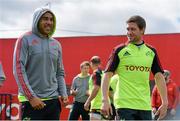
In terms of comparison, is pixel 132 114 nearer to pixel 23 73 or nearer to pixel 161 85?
pixel 161 85

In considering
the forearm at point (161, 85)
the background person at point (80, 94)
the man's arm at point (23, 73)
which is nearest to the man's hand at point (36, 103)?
the man's arm at point (23, 73)

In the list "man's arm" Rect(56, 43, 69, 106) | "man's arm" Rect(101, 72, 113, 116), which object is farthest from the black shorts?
"man's arm" Rect(56, 43, 69, 106)

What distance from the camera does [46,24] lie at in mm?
5863

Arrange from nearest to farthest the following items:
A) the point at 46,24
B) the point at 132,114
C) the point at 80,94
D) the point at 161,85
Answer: the point at 46,24 → the point at 132,114 → the point at 161,85 → the point at 80,94

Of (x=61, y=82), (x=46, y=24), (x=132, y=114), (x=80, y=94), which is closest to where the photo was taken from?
(x=46, y=24)

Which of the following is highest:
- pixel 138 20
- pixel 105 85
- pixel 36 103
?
pixel 138 20

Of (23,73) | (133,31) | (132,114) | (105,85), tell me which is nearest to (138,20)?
(133,31)

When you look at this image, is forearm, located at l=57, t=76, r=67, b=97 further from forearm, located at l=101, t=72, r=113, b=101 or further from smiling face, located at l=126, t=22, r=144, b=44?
smiling face, located at l=126, t=22, r=144, b=44

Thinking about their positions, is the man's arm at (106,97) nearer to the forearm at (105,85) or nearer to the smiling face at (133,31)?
the forearm at (105,85)

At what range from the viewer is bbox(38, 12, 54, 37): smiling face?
5.84 meters

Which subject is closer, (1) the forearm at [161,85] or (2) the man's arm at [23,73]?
(2) the man's arm at [23,73]

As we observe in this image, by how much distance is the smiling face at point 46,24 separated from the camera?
5.84m

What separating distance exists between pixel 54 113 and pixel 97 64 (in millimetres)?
4667

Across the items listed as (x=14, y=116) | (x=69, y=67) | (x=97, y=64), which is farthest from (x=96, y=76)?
(x=69, y=67)
